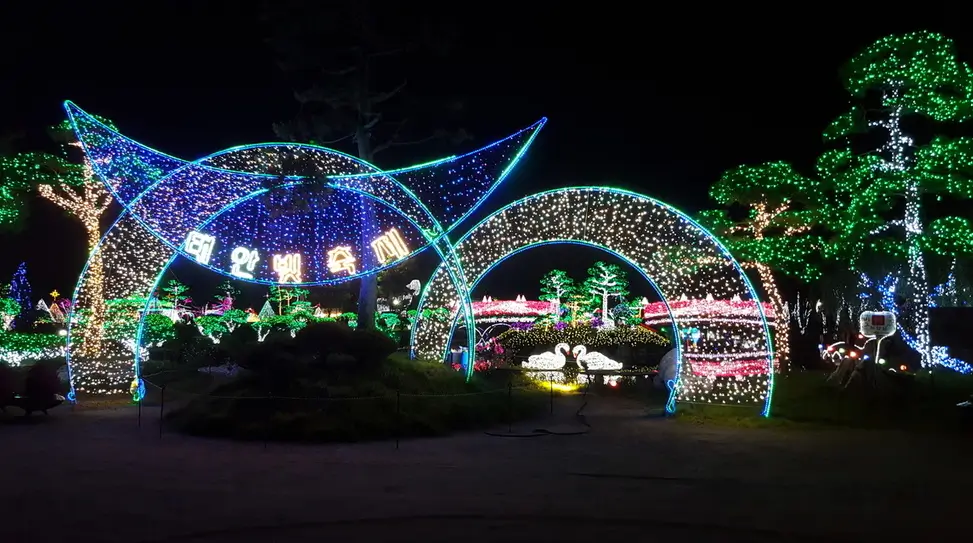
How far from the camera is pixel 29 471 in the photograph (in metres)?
7.79

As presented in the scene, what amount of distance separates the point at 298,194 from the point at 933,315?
10.0 m

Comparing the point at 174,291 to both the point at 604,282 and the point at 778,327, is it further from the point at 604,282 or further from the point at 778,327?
the point at 778,327

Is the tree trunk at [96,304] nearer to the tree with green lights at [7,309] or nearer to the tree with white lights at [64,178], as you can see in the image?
the tree with white lights at [64,178]

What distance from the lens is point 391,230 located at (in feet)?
41.2

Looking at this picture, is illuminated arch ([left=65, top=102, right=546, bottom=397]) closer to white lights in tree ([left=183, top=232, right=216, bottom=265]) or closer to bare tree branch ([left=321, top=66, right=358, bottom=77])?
white lights in tree ([left=183, top=232, right=216, bottom=265])

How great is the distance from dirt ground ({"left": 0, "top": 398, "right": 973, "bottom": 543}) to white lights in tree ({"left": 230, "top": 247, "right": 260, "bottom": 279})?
2732 mm

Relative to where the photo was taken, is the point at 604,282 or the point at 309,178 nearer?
the point at 309,178

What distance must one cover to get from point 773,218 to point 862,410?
6817 millimetres

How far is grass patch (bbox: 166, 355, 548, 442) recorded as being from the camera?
9.78 metres

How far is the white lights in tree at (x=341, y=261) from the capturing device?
12734 mm

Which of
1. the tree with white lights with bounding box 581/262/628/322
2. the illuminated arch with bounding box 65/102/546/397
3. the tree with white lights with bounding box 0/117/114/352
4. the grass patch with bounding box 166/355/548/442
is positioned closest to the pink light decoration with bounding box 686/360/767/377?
the grass patch with bounding box 166/355/548/442

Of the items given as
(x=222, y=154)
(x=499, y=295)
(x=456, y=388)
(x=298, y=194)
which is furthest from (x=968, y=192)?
(x=499, y=295)

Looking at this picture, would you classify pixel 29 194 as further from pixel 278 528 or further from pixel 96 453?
pixel 278 528

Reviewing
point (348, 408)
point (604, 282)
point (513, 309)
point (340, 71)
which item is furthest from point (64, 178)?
point (604, 282)
